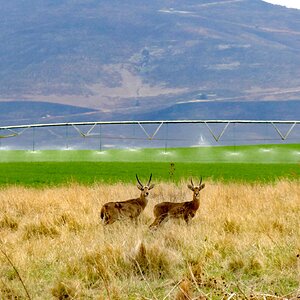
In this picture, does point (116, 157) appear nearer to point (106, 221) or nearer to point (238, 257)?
point (106, 221)

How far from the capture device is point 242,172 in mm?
40469

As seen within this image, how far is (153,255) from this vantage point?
1070 centimetres

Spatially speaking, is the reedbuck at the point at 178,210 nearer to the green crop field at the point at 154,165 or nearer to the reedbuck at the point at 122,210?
the reedbuck at the point at 122,210

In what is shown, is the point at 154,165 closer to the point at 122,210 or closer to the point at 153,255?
the point at 122,210

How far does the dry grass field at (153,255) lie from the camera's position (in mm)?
9445

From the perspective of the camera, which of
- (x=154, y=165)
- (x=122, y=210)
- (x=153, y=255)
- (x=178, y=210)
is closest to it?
(x=153, y=255)

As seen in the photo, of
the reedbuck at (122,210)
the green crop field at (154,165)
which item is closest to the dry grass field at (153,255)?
the reedbuck at (122,210)

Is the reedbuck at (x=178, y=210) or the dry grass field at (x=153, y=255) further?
the reedbuck at (x=178, y=210)

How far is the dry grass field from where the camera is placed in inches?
372

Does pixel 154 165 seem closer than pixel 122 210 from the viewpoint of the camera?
No

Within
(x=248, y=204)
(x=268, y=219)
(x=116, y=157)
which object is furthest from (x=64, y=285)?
(x=116, y=157)

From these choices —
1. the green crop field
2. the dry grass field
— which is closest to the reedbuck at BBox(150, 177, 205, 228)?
the dry grass field

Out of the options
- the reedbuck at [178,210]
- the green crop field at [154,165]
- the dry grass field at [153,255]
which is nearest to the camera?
the dry grass field at [153,255]

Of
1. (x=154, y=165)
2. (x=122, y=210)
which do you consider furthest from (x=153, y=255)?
(x=154, y=165)
